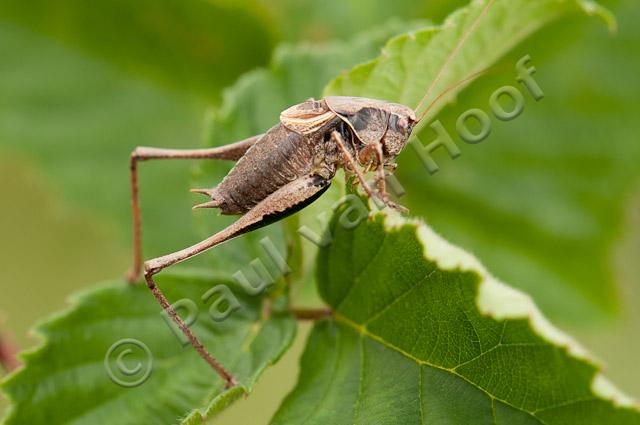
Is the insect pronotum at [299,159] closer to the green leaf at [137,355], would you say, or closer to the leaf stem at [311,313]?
the green leaf at [137,355]

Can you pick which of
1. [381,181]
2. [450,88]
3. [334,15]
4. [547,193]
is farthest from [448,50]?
[547,193]

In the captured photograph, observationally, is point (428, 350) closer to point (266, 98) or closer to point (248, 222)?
point (248, 222)

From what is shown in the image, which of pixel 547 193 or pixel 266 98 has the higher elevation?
pixel 266 98

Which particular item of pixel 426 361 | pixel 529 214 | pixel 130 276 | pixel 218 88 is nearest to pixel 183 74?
pixel 218 88

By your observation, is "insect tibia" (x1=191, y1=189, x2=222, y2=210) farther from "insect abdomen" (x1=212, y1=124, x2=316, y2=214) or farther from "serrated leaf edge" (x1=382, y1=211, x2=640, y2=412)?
"serrated leaf edge" (x1=382, y1=211, x2=640, y2=412)

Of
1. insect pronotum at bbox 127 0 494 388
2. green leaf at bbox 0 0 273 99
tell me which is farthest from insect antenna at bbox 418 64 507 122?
green leaf at bbox 0 0 273 99
